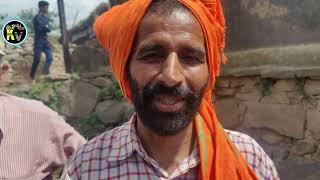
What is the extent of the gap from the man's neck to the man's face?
7 cm

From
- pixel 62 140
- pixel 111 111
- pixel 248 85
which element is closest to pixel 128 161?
pixel 62 140

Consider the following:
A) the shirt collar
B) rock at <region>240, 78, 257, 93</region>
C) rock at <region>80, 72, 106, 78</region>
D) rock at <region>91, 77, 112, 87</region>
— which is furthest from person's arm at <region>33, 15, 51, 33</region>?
the shirt collar

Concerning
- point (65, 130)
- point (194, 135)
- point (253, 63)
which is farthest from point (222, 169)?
point (253, 63)

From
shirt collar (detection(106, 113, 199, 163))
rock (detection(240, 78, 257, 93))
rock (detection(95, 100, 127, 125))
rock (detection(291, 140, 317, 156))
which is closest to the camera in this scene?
shirt collar (detection(106, 113, 199, 163))

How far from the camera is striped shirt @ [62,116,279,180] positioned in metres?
1.64

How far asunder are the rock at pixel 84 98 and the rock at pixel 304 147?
141 inches

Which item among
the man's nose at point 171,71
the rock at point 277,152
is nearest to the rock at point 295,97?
the rock at point 277,152

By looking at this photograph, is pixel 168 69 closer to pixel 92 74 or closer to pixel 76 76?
pixel 92 74

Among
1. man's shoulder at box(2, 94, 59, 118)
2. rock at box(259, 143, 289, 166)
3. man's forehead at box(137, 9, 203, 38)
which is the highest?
man's forehead at box(137, 9, 203, 38)

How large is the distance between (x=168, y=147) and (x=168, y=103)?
194 millimetres

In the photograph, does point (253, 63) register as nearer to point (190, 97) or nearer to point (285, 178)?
point (285, 178)

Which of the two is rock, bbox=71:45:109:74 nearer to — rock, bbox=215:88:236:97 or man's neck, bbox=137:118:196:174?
rock, bbox=215:88:236:97

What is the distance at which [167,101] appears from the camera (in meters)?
1.59

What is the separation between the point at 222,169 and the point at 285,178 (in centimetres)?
317
